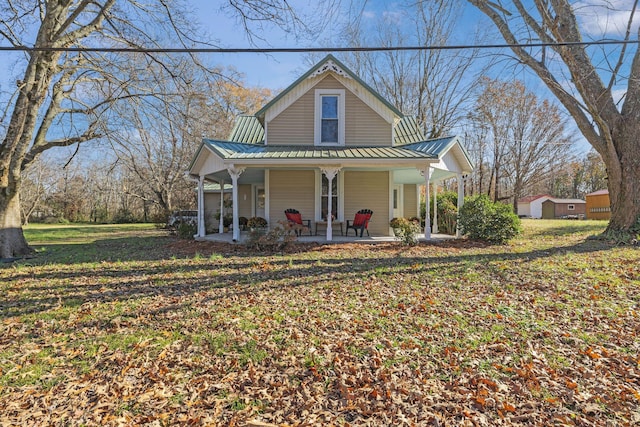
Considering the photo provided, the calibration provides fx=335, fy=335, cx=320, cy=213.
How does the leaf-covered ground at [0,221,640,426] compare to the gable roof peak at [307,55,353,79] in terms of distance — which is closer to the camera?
the leaf-covered ground at [0,221,640,426]

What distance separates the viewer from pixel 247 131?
14.6 m

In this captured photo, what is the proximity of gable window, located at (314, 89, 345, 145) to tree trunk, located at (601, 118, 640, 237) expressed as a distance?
28.5 ft

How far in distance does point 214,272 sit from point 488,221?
8.72 meters

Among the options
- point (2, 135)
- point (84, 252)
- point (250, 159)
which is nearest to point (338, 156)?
point (250, 159)

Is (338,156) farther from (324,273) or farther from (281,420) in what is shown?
(281,420)

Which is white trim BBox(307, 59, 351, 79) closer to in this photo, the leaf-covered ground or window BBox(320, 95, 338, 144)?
window BBox(320, 95, 338, 144)

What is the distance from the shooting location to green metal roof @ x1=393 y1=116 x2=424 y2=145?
45.5 feet

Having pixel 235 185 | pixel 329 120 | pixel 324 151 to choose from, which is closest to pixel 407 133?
pixel 329 120

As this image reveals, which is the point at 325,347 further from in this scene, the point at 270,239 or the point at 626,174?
the point at 626,174

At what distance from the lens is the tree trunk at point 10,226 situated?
9.11 metres

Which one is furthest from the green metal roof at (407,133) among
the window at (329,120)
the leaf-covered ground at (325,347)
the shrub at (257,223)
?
the leaf-covered ground at (325,347)

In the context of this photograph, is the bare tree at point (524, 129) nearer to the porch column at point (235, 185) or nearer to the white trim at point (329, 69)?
the white trim at point (329, 69)

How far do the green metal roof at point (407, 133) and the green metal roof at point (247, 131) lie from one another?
570cm

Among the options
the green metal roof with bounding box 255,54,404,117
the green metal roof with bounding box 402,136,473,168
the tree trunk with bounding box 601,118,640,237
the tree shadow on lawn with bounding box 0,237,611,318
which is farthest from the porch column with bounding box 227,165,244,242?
the tree trunk with bounding box 601,118,640,237
